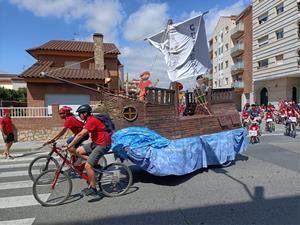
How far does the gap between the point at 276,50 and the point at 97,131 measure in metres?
30.1

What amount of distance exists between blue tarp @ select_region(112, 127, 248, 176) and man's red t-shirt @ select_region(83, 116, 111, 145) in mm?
693

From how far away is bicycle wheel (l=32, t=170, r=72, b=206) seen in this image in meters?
4.56

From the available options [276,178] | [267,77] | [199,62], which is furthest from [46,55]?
[267,77]

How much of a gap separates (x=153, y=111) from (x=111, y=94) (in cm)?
105

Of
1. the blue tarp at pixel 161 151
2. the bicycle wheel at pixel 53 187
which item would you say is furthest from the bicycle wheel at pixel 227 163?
the bicycle wheel at pixel 53 187

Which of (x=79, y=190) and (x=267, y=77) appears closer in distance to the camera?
(x=79, y=190)

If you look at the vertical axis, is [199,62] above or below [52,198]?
above

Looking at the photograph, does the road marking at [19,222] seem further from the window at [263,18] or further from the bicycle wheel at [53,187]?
the window at [263,18]

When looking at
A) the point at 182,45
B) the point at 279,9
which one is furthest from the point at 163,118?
the point at 279,9

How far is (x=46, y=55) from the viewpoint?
19844 millimetres

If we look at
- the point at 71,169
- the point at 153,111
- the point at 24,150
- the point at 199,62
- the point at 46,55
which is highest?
the point at 46,55

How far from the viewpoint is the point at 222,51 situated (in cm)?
4859

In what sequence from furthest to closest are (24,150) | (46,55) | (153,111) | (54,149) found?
(46,55) → (24,150) → (153,111) → (54,149)

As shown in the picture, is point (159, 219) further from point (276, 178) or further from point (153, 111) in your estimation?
point (276, 178)
